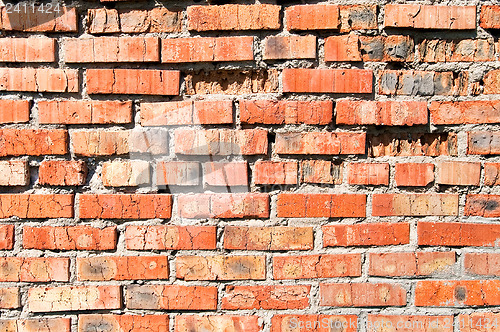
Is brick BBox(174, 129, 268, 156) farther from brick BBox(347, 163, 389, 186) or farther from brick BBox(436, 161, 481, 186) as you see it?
brick BBox(436, 161, 481, 186)

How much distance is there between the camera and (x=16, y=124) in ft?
4.57

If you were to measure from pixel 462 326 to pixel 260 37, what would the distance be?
1.23 metres

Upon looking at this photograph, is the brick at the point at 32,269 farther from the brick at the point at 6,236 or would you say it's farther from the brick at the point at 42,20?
the brick at the point at 42,20

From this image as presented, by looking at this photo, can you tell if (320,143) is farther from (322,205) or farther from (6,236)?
(6,236)

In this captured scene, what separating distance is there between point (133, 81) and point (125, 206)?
43cm

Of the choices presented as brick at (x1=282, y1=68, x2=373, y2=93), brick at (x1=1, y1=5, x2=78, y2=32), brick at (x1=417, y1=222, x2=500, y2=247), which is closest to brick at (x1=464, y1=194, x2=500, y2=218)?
brick at (x1=417, y1=222, x2=500, y2=247)

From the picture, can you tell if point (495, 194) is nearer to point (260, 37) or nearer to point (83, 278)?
point (260, 37)

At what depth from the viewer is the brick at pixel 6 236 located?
1.38 meters

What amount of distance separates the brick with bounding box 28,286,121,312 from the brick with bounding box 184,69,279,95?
2.48ft

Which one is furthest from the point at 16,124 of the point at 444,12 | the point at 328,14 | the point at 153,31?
the point at 444,12

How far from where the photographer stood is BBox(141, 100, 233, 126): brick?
54.5 inches

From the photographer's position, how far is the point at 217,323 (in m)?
1.39

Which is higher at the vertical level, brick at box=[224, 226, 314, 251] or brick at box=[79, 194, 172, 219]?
brick at box=[79, 194, 172, 219]

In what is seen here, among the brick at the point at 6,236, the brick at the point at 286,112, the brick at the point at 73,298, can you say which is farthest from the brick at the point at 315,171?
the brick at the point at 6,236
